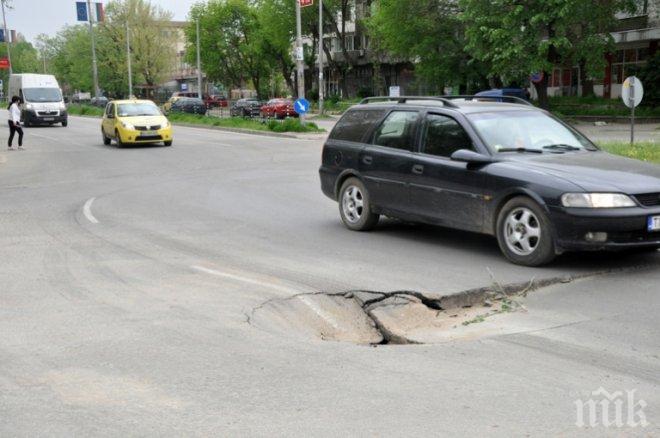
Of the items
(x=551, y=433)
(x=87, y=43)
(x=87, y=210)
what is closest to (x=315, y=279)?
(x=551, y=433)

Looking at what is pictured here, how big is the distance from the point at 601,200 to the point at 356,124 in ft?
12.7

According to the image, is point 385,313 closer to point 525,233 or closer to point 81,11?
point 525,233

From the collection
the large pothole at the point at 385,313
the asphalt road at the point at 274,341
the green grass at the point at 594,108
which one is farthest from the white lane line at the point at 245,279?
the green grass at the point at 594,108

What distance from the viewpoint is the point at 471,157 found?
313 inches

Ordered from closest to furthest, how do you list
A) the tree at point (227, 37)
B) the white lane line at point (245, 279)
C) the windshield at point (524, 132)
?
1. the white lane line at point (245, 279)
2. the windshield at point (524, 132)
3. the tree at point (227, 37)

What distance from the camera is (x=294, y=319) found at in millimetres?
6027

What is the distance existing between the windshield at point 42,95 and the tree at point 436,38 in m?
21.9

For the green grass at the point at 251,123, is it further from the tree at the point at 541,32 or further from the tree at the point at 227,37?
the tree at the point at 227,37

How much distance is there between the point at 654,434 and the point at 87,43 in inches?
3957

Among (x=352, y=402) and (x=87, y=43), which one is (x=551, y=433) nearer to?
(x=352, y=402)

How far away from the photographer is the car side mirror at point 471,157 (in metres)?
7.93

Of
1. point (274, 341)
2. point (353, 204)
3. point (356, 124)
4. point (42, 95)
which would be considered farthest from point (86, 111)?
point (274, 341)

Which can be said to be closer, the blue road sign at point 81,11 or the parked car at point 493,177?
the parked car at point 493,177

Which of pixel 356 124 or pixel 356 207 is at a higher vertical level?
pixel 356 124
